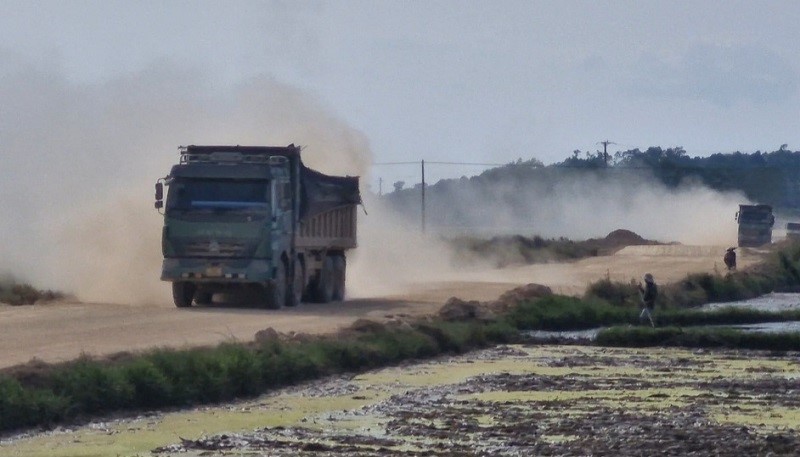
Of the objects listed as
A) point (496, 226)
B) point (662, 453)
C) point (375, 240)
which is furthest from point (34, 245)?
point (496, 226)

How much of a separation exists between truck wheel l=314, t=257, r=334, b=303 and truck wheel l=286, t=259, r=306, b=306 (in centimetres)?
144

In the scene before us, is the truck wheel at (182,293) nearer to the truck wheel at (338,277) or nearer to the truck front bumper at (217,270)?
the truck front bumper at (217,270)

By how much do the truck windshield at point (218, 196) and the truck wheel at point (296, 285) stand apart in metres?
2.58

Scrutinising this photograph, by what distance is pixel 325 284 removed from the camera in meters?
38.5

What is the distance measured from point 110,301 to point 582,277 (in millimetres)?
26905

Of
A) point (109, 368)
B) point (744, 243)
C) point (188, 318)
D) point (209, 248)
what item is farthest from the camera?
point (744, 243)

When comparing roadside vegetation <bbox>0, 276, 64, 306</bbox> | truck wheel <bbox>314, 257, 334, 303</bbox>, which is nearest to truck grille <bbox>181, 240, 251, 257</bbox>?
truck wheel <bbox>314, 257, 334, 303</bbox>

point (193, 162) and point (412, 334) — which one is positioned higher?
point (193, 162)

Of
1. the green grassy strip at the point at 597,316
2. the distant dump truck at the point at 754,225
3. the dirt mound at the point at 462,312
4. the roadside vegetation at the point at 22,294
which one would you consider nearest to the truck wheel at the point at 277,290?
the dirt mound at the point at 462,312

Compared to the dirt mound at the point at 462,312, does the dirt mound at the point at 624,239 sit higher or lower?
higher

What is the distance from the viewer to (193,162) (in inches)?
1344

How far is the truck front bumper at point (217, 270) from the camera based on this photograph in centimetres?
3372

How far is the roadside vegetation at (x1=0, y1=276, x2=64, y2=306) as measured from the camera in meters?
38.5

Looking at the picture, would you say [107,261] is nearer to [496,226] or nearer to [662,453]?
[662,453]
